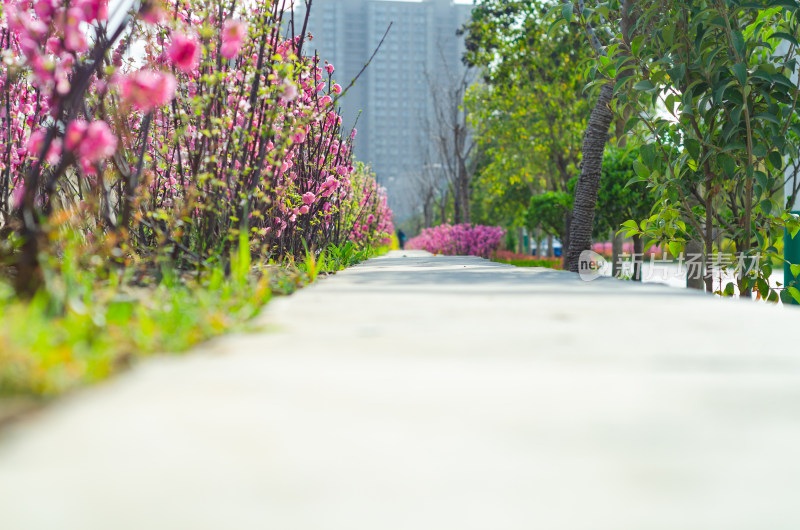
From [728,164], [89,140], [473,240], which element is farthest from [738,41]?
[473,240]

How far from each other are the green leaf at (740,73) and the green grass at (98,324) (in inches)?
124

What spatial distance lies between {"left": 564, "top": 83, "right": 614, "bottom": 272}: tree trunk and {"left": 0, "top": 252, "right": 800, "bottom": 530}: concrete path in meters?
4.78

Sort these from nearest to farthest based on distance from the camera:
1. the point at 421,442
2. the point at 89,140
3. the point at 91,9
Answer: the point at 421,442 → the point at 89,140 → the point at 91,9

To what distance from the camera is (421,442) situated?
106 centimetres

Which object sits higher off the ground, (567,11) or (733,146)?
(567,11)

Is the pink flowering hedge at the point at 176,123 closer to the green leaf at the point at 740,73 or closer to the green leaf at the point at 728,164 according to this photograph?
the green leaf at the point at 740,73

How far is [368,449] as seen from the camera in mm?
1021

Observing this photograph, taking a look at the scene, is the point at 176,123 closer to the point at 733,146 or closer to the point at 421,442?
the point at 421,442

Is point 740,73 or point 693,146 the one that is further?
point 693,146

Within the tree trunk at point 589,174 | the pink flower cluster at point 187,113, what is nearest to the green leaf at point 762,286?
the tree trunk at point 589,174

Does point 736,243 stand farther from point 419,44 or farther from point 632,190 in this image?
point 419,44

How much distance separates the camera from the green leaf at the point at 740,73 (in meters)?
3.76

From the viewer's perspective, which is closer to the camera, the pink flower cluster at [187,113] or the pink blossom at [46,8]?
the pink blossom at [46,8]

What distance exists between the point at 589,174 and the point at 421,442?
5.73m
